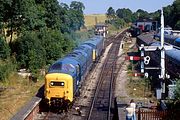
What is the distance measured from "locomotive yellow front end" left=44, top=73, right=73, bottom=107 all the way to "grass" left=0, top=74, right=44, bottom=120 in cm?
155

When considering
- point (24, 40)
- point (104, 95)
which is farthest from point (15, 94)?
point (24, 40)

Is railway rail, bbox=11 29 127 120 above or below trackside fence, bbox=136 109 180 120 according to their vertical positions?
below

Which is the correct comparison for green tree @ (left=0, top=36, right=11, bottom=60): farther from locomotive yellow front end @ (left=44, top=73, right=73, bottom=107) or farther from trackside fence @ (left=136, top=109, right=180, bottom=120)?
trackside fence @ (left=136, top=109, right=180, bottom=120)

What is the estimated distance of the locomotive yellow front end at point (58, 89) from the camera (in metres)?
21.0

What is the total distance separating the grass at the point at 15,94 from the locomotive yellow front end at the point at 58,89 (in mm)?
1547

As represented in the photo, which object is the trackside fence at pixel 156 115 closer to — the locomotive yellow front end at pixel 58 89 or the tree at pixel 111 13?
the locomotive yellow front end at pixel 58 89

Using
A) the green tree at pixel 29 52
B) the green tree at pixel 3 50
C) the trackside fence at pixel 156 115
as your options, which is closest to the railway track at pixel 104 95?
the trackside fence at pixel 156 115

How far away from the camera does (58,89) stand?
831 inches

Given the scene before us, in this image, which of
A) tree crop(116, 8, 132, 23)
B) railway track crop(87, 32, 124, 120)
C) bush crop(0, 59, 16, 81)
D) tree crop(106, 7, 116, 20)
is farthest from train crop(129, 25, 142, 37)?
tree crop(116, 8, 132, 23)

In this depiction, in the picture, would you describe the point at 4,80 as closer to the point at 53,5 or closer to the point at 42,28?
the point at 42,28

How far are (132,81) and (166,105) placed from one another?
11873 mm

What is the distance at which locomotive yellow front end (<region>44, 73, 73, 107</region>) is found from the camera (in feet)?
68.8

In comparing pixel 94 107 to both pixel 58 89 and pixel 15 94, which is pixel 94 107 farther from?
A: pixel 15 94

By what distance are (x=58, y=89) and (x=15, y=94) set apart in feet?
12.1
